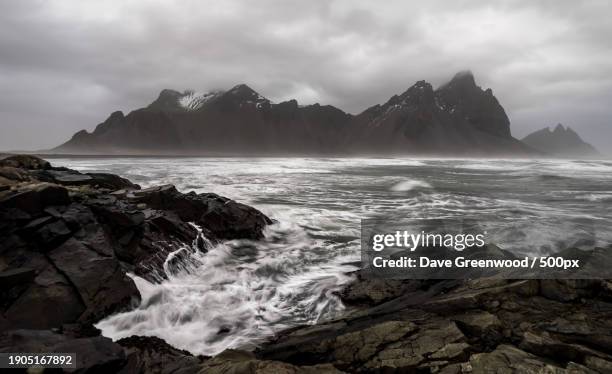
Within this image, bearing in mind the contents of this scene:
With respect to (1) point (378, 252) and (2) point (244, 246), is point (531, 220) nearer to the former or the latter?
(1) point (378, 252)

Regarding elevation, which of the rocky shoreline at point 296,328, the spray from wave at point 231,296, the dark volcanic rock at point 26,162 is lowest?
the spray from wave at point 231,296

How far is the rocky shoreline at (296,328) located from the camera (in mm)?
4680

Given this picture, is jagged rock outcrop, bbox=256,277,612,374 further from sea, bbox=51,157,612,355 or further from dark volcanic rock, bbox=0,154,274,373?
dark volcanic rock, bbox=0,154,274,373

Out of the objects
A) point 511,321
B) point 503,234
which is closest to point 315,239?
point 503,234

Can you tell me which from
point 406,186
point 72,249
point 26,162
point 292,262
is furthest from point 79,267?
point 406,186

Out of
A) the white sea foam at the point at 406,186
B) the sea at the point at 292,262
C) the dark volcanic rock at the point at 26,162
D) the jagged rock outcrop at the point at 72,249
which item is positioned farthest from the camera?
the white sea foam at the point at 406,186

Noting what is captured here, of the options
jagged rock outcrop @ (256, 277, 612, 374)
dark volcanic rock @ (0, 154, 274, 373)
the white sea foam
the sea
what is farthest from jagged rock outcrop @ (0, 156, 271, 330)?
the white sea foam

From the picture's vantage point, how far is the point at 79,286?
7.17 m

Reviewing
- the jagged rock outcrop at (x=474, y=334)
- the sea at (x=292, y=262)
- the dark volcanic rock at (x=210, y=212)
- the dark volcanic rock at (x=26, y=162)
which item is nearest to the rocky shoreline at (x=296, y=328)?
the jagged rock outcrop at (x=474, y=334)

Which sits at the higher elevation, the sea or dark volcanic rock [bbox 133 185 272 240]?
dark volcanic rock [bbox 133 185 272 240]

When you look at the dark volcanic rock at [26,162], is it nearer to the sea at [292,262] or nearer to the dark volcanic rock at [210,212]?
the dark volcanic rock at [210,212]

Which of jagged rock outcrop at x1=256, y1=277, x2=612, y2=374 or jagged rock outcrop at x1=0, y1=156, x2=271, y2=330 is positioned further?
jagged rock outcrop at x1=0, y1=156, x2=271, y2=330

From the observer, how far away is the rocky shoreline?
15.4 ft

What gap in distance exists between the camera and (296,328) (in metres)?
7.04
